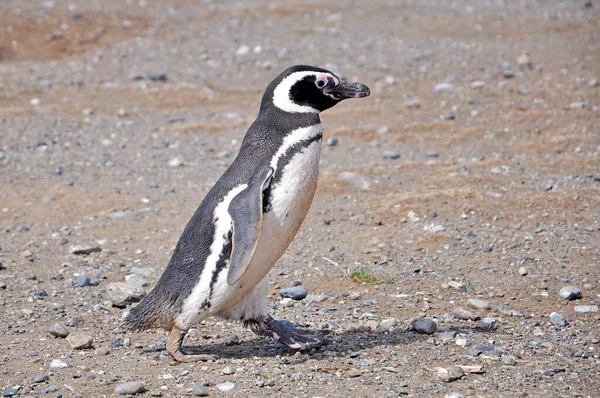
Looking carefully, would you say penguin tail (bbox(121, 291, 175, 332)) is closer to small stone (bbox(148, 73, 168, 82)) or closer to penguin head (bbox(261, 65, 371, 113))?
penguin head (bbox(261, 65, 371, 113))

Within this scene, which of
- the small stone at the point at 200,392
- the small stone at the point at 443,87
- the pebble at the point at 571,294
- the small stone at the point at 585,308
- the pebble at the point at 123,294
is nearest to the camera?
the small stone at the point at 200,392

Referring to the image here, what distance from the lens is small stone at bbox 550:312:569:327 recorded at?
4.46 meters

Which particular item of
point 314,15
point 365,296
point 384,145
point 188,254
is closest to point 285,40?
point 314,15

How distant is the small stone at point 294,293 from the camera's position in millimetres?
4984

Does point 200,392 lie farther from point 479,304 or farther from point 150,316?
point 479,304

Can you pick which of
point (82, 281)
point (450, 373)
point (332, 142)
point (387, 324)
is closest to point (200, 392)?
point (450, 373)

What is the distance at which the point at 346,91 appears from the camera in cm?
407

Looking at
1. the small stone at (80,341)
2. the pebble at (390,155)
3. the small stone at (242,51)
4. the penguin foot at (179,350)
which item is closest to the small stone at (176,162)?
the pebble at (390,155)

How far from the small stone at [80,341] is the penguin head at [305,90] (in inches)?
55.7

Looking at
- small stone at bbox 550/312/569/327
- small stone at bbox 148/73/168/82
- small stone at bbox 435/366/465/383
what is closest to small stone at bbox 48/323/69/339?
small stone at bbox 435/366/465/383

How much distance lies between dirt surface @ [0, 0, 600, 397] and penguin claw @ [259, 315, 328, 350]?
0.19 feet

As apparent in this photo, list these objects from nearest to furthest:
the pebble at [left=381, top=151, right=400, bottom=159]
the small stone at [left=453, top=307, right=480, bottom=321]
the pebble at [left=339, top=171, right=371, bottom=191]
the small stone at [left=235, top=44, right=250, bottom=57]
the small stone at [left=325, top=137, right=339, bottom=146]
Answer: the small stone at [left=453, top=307, right=480, bottom=321], the pebble at [left=339, top=171, right=371, bottom=191], the pebble at [left=381, top=151, right=400, bottom=159], the small stone at [left=325, top=137, right=339, bottom=146], the small stone at [left=235, top=44, right=250, bottom=57]

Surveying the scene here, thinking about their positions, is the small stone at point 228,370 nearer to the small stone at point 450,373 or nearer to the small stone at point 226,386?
the small stone at point 226,386

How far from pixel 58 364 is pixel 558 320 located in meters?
2.43
